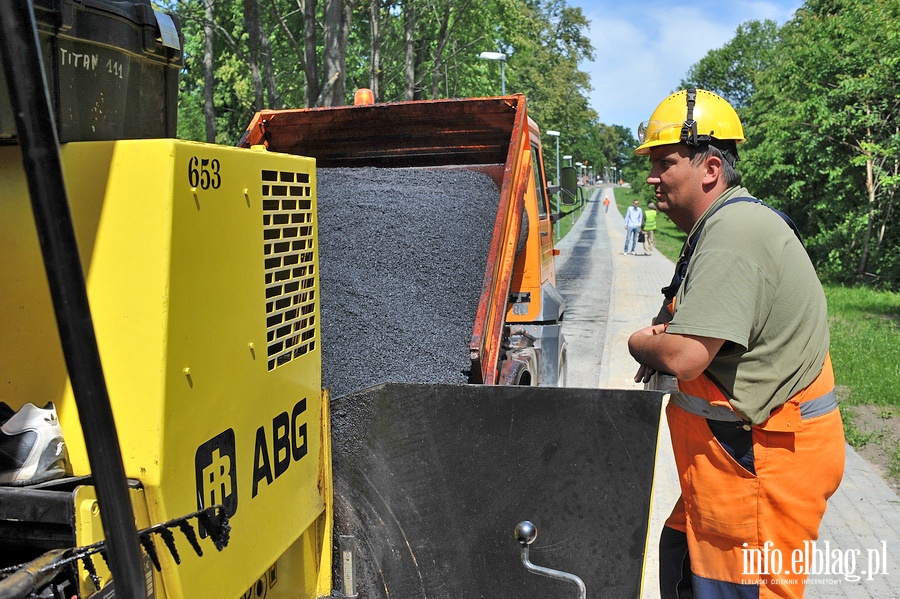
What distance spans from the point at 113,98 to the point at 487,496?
170 centimetres

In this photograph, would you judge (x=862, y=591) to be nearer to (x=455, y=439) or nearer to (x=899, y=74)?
(x=455, y=439)

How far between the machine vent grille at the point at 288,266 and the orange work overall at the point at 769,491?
1259mm

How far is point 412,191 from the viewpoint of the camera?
5164 mm

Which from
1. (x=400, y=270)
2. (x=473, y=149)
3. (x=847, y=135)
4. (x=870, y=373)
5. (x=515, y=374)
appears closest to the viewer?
(x=400, y=270)

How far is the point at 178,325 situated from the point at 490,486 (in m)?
1.29

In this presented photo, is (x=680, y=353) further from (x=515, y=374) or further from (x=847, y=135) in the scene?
(x=847, y=135)

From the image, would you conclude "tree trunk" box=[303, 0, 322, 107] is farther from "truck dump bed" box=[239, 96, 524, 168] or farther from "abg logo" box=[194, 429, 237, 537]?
"abg logo" box=[194, 429, 237, 537]

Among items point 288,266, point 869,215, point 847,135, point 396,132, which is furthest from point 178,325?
point 847,135

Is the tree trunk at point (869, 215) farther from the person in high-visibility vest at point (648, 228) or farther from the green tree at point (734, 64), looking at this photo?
the green tree at point (734, 64)

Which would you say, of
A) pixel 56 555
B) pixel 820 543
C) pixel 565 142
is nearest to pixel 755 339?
pixel 56 555

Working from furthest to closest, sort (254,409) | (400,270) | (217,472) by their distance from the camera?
(400,270) < (254,409) < (217,472)

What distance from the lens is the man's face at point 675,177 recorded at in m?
2.55

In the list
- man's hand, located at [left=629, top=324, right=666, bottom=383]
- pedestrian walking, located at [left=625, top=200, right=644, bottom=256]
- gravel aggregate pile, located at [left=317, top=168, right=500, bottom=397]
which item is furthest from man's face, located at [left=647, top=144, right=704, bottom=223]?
pedestrian walking, located at [left=625, top=200, right=644, bottom=256]

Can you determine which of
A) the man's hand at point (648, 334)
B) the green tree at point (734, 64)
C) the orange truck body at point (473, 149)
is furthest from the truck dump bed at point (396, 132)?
the green tree at point (734, 64)
